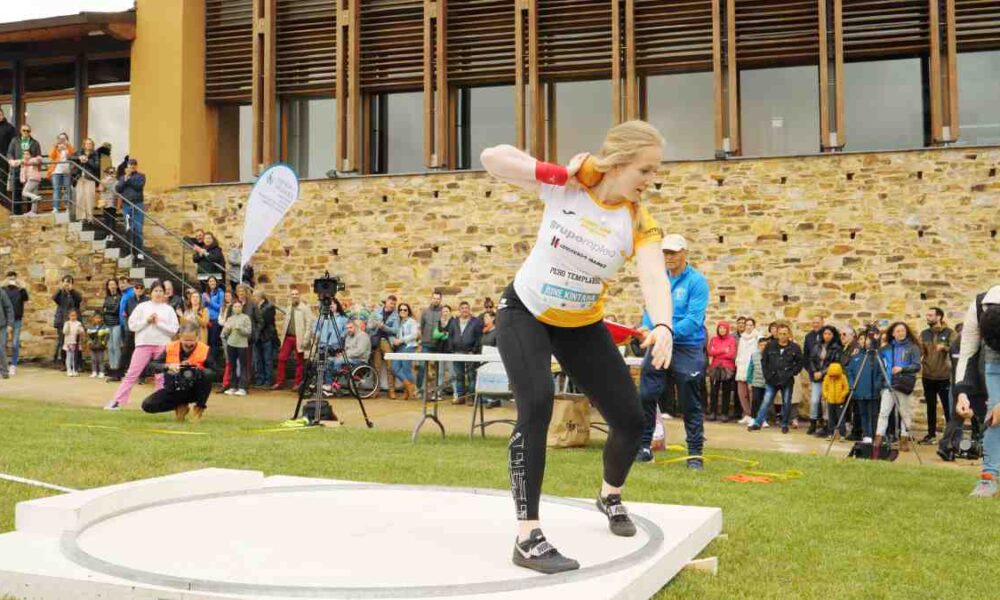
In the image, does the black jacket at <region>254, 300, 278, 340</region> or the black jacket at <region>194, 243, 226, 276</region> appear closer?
the black jacket at <region>254, 300, 278, 340</region>

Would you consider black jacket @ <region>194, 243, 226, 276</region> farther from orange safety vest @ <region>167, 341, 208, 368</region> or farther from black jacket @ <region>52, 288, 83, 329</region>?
orange safety vest @ <region>167, 341, 208, 368</region>

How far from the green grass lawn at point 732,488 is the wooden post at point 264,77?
27.9 ft

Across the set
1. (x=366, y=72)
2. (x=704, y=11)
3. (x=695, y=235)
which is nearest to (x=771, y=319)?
(x=695, y=235)

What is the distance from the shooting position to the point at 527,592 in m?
3.13

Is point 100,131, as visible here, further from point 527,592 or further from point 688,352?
point 527,592

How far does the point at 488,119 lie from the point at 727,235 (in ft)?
16.4

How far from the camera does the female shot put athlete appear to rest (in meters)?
3.67

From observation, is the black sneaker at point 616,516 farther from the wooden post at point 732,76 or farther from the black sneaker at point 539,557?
the wooden post at point 732,76

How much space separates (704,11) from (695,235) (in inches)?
147

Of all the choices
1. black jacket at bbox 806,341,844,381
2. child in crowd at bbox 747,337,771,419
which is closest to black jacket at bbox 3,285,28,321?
child in crowd at bbox 747,337,771,419

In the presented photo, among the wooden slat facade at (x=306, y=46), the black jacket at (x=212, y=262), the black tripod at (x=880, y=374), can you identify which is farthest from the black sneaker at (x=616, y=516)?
the wooden slat facade at (x=306, y=46)

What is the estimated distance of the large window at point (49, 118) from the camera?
2059cm

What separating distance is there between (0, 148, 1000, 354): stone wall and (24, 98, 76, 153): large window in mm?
3577

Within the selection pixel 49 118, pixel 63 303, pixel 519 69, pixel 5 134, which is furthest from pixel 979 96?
pixel 49 118
